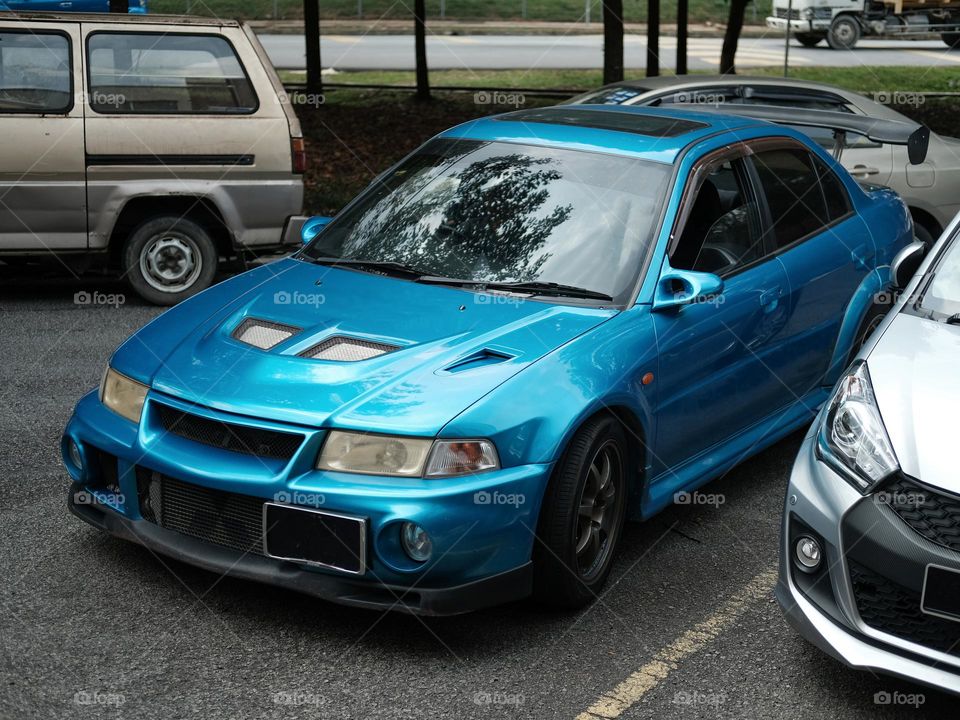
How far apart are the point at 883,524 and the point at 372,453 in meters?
1.57

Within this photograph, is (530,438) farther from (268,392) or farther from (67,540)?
(67,540)

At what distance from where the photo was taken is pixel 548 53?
87.2 ft

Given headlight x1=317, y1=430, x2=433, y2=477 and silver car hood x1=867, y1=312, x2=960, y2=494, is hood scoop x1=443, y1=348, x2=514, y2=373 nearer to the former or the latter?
headlight x1=317, y1=430, x2=433, y2=477

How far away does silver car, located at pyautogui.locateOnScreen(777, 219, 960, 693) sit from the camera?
141 inches

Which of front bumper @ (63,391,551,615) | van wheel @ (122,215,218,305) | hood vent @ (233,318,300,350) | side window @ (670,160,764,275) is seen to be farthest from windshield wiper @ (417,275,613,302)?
van wheel @ (122,215,218,305)

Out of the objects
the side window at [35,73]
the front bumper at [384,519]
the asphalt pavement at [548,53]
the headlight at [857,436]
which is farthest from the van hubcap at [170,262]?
the asphalt pavement at [548,53]

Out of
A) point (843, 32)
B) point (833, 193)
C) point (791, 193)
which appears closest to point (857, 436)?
point (791, 193)

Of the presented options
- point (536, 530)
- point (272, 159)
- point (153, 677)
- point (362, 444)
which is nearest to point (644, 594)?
point (536, 530)

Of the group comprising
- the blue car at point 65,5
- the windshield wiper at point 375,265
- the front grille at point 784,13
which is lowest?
the windshield wiper at point 375,265

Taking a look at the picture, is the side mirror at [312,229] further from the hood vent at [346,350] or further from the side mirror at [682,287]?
the side mirror at [682,287]

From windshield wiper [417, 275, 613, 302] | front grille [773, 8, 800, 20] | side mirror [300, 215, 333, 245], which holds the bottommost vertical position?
windshield wiper [417, 275, 613, 302]

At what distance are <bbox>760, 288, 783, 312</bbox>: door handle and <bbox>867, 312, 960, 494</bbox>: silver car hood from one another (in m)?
0.98

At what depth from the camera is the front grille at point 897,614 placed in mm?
3596

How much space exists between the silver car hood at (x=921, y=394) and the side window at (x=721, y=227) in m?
0.98
